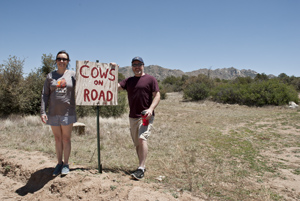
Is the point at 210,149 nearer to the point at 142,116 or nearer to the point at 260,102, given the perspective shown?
the point at 142,116

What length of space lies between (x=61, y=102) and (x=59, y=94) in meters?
0.12

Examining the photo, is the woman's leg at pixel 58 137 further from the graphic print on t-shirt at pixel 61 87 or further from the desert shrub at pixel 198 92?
the desert shrub at pixel 198 92

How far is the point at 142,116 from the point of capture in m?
3.12

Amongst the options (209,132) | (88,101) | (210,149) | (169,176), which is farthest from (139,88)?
(209,132)

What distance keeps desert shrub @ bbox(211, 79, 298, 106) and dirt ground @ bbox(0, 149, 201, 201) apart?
1754cm

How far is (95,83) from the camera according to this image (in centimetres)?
325

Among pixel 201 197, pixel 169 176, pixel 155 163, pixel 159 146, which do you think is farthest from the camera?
pixel 159 146

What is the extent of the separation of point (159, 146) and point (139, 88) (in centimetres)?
301

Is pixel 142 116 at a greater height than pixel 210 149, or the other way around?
pixel 142 116

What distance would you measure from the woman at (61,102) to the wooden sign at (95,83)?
0.42 feet

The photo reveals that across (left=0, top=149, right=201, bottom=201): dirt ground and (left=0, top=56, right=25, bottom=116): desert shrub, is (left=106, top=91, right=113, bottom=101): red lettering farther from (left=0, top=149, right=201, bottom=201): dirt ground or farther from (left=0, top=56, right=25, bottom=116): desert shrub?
(left=0, top=56, right=25, bottom=116): desert shrub

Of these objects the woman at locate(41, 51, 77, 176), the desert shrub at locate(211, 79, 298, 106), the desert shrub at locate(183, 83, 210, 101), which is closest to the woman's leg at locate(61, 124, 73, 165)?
the woman at locate(41, 51, 77, 176)

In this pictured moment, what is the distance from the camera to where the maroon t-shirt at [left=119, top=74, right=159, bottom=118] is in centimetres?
323

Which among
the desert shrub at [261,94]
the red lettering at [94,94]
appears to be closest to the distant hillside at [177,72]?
the desert shrub at [261,94]
